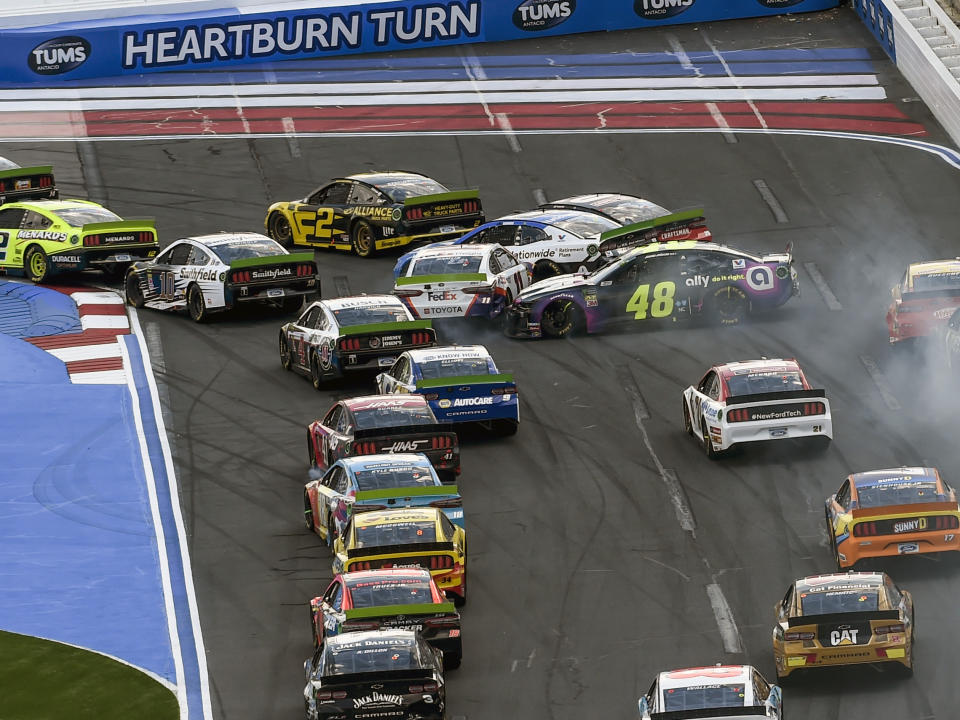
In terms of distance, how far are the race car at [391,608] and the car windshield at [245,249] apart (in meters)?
14.5

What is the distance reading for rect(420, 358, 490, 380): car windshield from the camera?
94.8 feet

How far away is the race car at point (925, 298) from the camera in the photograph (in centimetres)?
3086

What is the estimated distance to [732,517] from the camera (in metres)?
25.4

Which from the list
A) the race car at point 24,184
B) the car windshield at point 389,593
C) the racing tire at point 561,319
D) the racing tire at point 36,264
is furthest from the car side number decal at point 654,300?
the race car at point 24,184

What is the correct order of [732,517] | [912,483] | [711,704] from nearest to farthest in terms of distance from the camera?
[711,704] < [912,483] < [732,517]

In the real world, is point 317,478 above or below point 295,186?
below

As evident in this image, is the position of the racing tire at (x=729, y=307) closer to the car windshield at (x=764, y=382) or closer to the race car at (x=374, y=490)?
the car windshield at (x=764, y=382)

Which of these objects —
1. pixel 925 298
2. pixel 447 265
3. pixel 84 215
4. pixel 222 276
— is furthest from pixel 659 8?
pixel 925 298

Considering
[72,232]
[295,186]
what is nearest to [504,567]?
[72,232]

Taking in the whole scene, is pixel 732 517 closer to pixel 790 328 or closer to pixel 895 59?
pixel 790 328

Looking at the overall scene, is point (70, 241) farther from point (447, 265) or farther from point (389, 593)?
Answer: point (389, 593)

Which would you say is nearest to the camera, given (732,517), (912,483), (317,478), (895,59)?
(912,483)

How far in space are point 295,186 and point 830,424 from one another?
1866 cm

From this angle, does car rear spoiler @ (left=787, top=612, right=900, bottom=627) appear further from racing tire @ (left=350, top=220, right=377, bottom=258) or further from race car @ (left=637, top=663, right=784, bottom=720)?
racing tire @ (left=350, top=220, right=377, bottom=258)
